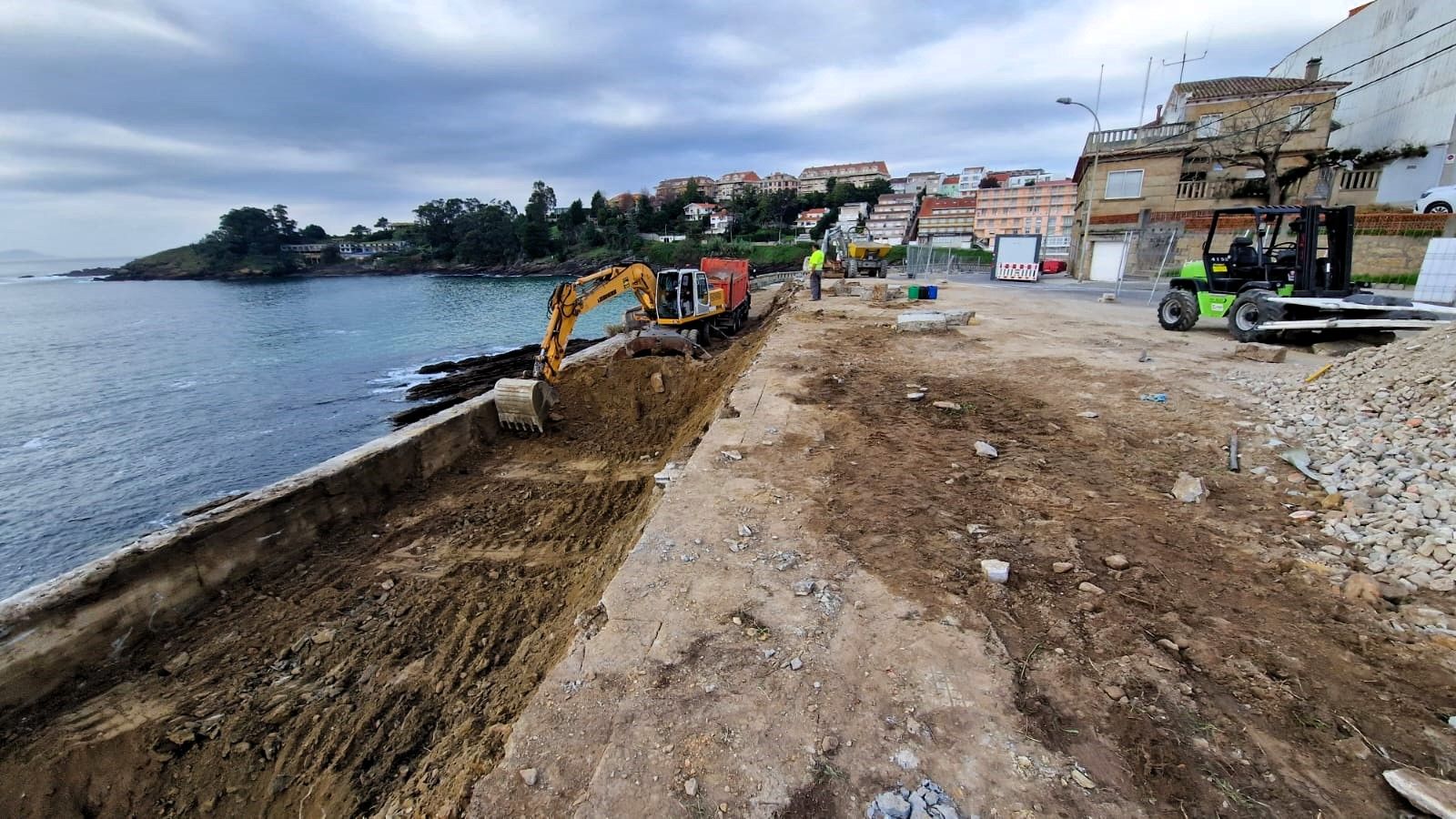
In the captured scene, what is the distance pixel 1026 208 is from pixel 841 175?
A: 63.8 m

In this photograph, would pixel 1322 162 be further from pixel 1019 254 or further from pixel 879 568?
pixel 879 568

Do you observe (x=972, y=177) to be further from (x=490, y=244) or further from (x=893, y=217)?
(x=490, y=244)

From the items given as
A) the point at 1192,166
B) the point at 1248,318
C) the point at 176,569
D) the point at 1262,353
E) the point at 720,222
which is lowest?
the point at 176,569

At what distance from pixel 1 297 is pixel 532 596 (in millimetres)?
109501

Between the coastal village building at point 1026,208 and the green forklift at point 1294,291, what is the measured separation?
2930 inches

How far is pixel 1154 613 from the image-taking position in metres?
3.17

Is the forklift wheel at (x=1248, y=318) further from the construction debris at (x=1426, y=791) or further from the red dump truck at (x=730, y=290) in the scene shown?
the red dump truck at (x=730, y=290)

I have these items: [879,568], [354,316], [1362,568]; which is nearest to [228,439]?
[879,568]


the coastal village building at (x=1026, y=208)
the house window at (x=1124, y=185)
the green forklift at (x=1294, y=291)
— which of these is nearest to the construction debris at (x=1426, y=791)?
the green forklift at (x=1294, y=291)

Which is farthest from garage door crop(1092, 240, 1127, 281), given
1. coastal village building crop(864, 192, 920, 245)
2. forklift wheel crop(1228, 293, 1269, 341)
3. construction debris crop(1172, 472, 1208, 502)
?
coastal village building crop(864, 192, 920, 245)

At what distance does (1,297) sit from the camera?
68812mm

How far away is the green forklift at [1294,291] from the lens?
883 cm

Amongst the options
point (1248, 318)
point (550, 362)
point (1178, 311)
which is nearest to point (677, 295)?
point (550, 362)

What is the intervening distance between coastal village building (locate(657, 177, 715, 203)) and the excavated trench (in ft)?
473
